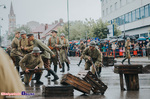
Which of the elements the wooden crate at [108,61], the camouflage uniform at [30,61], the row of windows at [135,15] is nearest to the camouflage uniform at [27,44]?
the camouflage uniform at [30,61]

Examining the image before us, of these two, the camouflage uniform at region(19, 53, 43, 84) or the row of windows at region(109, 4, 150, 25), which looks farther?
the row of windows at region(109, 4, 150, 25)

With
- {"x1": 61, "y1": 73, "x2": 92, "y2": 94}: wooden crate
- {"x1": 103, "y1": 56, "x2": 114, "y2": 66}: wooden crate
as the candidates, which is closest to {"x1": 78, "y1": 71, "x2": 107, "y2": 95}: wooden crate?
{"x1": 61, "y1": 73, "x2": 92, "y2": 94}: wooden crate

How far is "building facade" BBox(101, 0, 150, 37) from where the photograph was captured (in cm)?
4284

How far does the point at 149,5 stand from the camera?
136 feet

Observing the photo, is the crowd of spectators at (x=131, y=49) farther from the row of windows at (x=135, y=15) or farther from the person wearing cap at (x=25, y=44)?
the person wearing cap at (x=25, y=44)

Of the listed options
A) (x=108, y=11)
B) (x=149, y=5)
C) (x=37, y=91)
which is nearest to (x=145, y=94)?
(x=37, y=91)

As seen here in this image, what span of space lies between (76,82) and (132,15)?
142 feet

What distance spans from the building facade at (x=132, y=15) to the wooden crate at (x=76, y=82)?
3318 cm

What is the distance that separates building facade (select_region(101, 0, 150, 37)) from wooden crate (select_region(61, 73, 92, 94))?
3318 cm

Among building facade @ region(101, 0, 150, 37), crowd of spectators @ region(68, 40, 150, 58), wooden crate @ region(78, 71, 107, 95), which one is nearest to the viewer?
wooden crate @ region(78, 71, 107, 95)

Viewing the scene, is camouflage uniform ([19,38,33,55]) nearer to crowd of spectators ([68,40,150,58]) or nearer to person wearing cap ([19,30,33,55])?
person wearing cap ([19,30,33,55])

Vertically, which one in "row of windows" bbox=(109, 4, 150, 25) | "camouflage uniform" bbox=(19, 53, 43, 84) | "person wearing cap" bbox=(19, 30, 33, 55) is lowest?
"camouflage uniform" bbox=(19, 53, 43, 84)

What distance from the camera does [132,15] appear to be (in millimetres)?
48438

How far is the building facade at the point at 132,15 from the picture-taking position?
1687 inches
